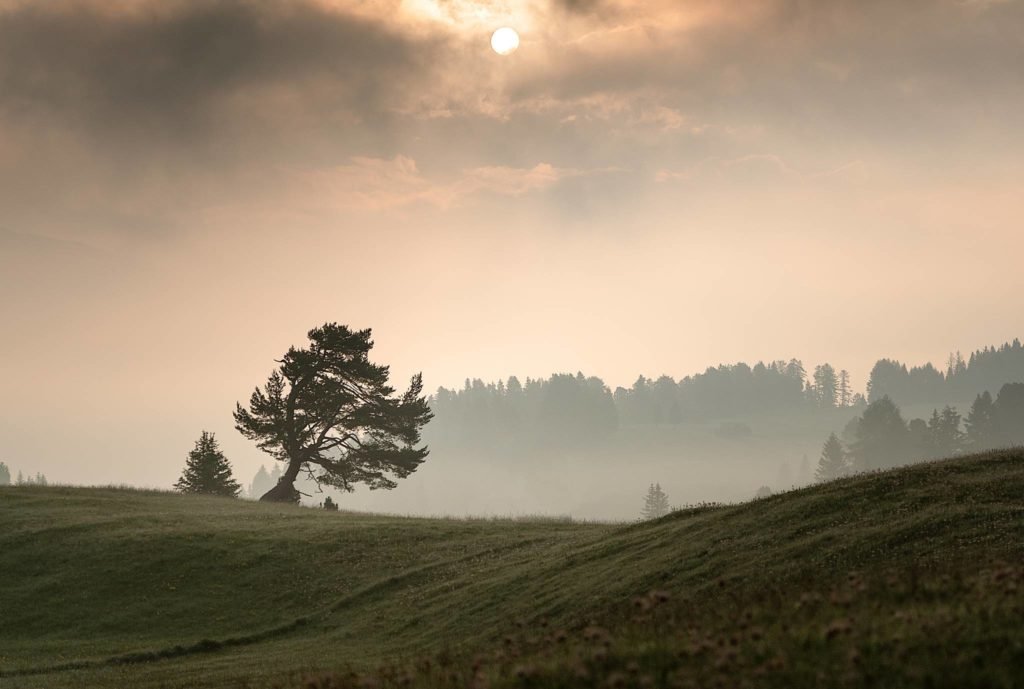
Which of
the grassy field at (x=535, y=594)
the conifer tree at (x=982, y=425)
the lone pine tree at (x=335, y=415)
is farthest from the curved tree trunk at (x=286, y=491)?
the conifer tree at (x=982, y=425)

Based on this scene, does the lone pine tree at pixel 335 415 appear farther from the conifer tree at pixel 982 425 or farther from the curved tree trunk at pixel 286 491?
the conifer tree at pixel 982 425

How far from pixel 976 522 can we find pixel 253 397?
63.6 metres

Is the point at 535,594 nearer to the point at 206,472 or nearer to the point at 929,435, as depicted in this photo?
the point at 206,472

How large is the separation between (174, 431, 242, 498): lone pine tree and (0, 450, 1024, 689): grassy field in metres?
22.4

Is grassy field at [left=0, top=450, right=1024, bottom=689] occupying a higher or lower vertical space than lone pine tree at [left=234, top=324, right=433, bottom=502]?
lower

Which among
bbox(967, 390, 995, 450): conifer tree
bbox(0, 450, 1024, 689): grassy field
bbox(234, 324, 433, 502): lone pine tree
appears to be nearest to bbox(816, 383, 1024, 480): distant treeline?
bbox(967, 390, 995, 450): conifer tree

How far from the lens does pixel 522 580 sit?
28672mm

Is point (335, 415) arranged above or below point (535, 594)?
above

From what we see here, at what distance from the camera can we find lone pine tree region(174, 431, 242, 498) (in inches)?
3046

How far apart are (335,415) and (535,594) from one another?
52468 mm

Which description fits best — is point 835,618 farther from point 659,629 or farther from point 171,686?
point 171,686

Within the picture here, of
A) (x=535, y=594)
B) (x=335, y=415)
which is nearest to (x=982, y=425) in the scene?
(x=335, y=415)

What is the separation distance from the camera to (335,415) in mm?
75625

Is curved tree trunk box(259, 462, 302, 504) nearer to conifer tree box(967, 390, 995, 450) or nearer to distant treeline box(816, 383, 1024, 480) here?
distant treeline box(816, 383, 1024, 480)
